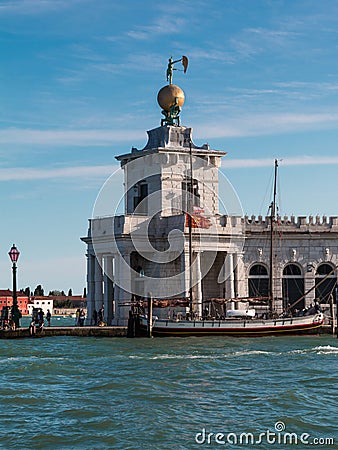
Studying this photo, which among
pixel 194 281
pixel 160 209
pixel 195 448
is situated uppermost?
pixel 160 209

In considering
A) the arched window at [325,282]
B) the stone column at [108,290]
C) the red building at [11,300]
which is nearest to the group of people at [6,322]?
the stone column at [108,290]

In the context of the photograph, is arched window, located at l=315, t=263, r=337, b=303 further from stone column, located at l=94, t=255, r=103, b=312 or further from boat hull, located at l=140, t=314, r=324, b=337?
stone column, located at l=94, t=255, r=103, b=312

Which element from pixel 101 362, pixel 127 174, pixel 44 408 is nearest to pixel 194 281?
pixel 127 174

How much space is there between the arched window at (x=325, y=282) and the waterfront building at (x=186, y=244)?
0.20 feet

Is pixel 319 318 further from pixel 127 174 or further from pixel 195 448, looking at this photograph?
pixel 195 448

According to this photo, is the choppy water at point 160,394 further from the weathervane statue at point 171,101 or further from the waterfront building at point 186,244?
the weathervane statue at point 171,101

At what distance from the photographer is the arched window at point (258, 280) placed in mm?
57906

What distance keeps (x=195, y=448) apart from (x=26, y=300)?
14884 cm

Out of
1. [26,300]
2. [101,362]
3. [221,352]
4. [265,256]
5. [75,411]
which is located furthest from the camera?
[26,300]

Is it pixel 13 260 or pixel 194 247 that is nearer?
pixel 13 260

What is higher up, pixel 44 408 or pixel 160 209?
pixel 160 209

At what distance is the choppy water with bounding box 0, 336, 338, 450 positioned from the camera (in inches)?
875

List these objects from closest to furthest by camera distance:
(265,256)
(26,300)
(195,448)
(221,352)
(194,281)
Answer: (195,448) < (221,352) < (194,281) < (265,256) < (26,300)

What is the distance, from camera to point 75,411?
81.7 feet
